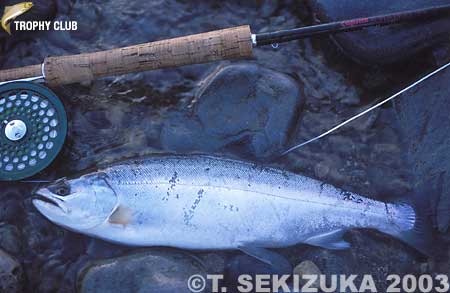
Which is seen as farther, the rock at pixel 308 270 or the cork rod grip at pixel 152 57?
the rock at pixel 308 270

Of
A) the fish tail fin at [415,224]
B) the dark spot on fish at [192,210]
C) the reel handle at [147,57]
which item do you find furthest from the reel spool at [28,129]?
the fish tail fin at [415,224]

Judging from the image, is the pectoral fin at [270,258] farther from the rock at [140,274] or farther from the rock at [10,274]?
the rock at [10,274]

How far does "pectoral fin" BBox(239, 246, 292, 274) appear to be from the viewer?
2822mm

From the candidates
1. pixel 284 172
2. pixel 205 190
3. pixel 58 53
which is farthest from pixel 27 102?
pixel 284 172

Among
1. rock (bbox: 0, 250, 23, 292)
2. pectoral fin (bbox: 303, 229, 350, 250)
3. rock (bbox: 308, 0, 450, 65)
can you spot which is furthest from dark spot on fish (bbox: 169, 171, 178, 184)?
rock (bbox: 308, 0, 450, 65)

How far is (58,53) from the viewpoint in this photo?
3.42m

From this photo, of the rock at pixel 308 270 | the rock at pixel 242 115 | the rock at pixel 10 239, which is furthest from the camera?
the rock at pixel 242 115

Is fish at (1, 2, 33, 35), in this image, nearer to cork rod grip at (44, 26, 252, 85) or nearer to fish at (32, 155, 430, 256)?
cork rod grip at (44, 26, 252, 85)

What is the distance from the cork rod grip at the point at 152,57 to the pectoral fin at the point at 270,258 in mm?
1186

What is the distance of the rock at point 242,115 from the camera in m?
3.10

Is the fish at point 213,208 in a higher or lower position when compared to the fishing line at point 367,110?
lower

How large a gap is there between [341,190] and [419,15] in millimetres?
1150

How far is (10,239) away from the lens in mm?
3006

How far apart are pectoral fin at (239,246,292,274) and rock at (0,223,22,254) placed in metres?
1.48
